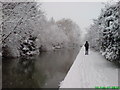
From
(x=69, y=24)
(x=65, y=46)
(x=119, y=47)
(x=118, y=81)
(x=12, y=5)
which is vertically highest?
(x=12, y=5)

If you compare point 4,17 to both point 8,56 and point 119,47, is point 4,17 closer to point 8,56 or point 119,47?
point 119,47

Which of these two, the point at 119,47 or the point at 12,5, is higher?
the point at 12,5

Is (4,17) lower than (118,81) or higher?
higher

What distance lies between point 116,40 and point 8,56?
18.4 metres

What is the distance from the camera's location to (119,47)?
816 cm

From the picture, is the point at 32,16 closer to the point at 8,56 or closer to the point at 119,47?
the point at 119,47

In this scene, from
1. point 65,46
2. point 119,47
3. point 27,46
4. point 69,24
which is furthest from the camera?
point 69,24

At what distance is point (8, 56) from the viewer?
2320cm

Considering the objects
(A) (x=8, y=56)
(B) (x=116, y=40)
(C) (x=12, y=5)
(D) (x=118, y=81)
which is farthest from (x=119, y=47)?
(A) (x=8, y=56)

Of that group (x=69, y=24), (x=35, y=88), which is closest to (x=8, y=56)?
(x=35, y=88)

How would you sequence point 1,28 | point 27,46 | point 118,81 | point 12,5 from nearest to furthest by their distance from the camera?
point 118,81
point 1,28
point 12,5
point 27,46

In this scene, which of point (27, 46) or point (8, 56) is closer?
point (8, 56)

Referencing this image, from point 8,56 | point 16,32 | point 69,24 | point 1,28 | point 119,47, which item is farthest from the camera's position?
point 69,24

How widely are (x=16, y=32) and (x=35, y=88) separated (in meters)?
6.53
